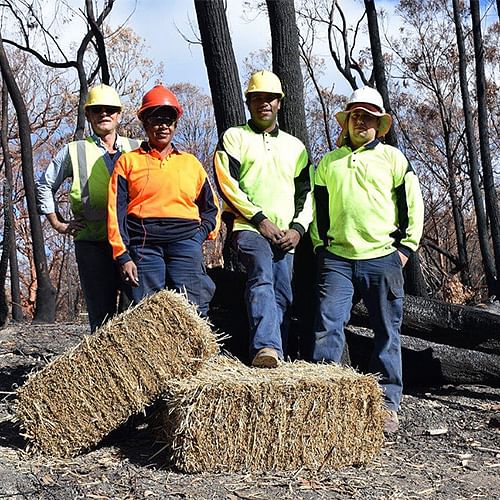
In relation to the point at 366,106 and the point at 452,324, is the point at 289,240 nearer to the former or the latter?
the point at 366,106

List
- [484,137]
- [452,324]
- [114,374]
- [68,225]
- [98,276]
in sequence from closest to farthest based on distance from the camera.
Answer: [114,374] < [98,276] < [68,225] < [452,324] < [484,137]

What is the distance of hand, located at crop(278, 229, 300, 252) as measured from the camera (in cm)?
537

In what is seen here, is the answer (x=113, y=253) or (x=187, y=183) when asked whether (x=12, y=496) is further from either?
(x=187, y=183)

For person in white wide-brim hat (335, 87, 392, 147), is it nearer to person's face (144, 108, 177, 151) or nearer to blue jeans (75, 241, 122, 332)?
person's face (144, 108, 177, 151)

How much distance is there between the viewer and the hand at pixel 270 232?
535 cm

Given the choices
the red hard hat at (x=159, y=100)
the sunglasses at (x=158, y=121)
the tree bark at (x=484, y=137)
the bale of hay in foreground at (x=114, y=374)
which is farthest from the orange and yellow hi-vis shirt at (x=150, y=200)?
the tree bark at (x=484, y=137)

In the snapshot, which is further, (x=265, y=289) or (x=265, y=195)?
(x=265, y=195)

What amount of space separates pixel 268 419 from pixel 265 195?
172 cm

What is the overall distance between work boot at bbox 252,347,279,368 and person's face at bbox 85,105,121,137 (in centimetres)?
204

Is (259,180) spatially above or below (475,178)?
below

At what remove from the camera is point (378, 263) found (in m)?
5.48

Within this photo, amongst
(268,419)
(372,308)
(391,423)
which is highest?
(372,308)

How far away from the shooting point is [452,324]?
668 cm

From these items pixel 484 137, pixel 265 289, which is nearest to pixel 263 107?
pixel 265 289
